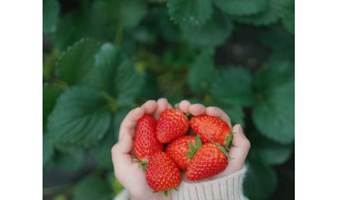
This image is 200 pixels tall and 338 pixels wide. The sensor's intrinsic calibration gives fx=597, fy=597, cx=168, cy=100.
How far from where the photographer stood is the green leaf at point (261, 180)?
2.29ft

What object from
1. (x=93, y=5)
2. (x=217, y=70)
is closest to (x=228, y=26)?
(x=217, y=70)

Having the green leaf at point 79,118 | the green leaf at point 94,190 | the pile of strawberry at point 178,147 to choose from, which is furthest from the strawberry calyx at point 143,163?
the green leaf at point 94,190

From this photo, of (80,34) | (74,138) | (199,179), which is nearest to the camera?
(199,179)

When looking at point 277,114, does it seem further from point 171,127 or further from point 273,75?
point 171,127

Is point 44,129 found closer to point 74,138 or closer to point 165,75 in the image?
point 74,138

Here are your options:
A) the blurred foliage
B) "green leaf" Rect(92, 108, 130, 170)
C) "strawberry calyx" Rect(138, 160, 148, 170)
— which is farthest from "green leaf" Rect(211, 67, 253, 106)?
"strawberry calyx" Rect(138, 160, 148, 170)

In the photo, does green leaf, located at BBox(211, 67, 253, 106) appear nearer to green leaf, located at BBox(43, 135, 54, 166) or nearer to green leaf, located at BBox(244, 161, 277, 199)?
green leaf, located at BBox(244, 161, 277, 199)

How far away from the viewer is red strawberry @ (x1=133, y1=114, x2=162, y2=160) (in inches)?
19.5

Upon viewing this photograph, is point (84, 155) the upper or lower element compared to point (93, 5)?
lower

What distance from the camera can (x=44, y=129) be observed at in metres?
0.69

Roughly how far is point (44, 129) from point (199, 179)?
265 mm

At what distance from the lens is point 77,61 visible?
0.68 m

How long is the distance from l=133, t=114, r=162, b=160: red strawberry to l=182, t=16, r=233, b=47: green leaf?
0.22 metres

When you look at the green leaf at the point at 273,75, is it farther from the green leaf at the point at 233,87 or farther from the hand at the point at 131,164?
the hand at the point at 131,164
